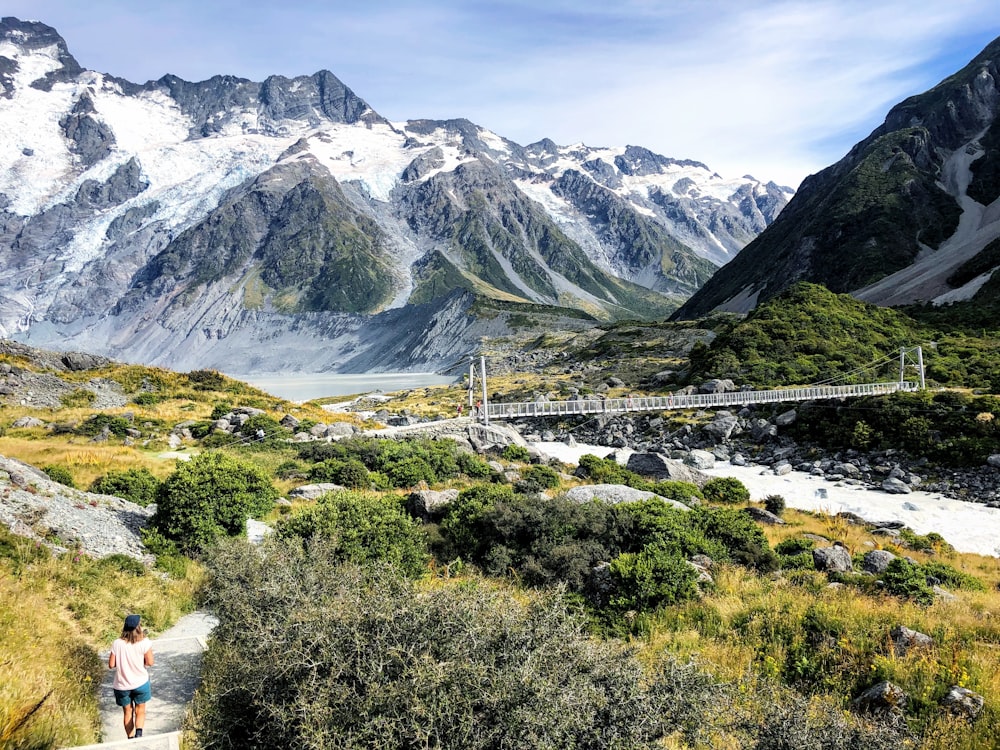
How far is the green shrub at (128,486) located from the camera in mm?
17559

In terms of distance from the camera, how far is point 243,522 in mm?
14680

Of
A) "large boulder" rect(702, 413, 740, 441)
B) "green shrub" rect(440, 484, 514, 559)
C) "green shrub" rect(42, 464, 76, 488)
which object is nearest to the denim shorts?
"green shrub" rect(440, 484, 514, 559)

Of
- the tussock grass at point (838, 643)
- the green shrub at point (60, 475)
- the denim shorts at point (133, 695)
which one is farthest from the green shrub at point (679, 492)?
the green shrub at point (60, 475)

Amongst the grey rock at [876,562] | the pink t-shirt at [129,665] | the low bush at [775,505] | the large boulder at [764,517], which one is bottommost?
the low bush at [775,505]

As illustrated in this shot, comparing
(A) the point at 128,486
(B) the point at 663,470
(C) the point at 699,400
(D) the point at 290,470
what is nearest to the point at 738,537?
(B) the point at 663,470

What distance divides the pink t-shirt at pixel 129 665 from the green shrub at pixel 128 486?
11.4 metres

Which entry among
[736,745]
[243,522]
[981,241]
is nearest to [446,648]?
[736,745]

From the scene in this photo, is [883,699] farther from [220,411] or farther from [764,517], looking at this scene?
[220,411]

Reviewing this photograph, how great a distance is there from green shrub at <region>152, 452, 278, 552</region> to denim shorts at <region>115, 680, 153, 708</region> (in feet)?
21.2

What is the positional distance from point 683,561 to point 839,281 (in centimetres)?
12227

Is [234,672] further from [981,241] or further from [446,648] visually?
[981,241]

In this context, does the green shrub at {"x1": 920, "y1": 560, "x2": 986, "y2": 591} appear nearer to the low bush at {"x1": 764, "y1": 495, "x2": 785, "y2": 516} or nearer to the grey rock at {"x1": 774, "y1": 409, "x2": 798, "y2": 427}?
the low bush at {"x1": 764, "y1": 495, "x2": 785, "y2": 516}

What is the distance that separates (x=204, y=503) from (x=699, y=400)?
35.3 metres

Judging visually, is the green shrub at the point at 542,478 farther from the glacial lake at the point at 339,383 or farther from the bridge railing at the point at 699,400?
the glacial lake at the point at 339,383
